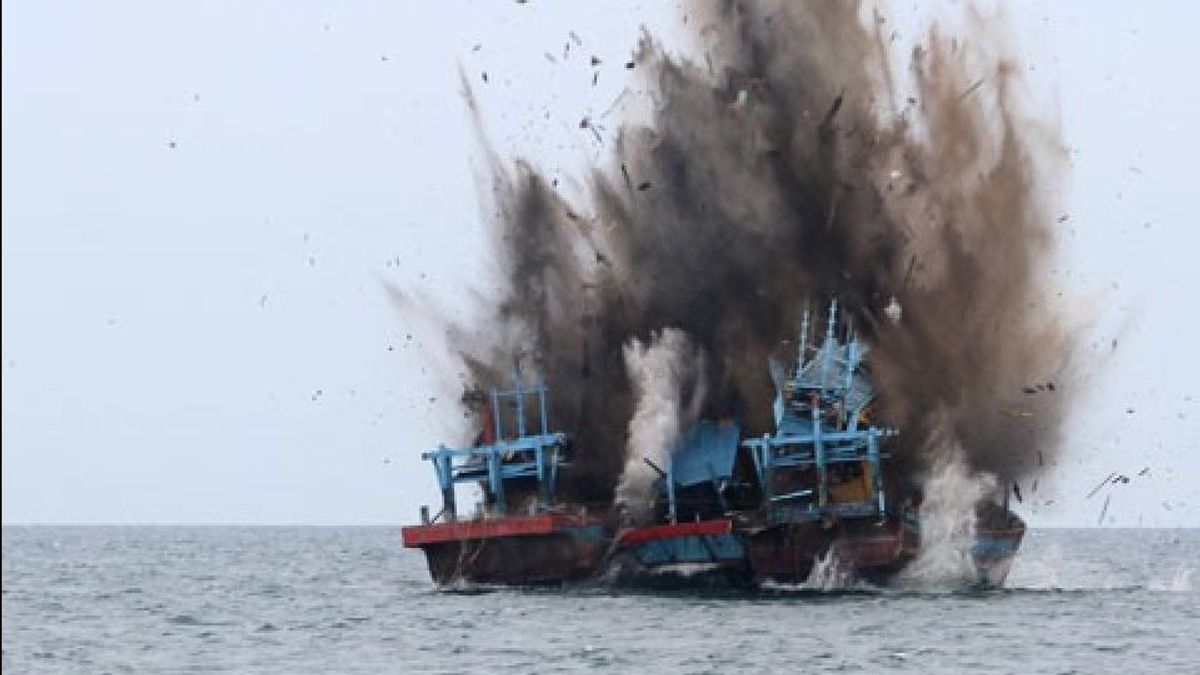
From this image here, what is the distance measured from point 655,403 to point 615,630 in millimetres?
12431

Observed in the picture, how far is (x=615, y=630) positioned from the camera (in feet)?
157

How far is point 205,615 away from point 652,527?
473 inches

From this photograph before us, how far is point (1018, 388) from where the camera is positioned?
2445 inches

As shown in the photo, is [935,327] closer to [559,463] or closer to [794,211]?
[794,211]

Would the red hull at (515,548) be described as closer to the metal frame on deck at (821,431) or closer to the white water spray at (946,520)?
the metal frame on deck at (821,431)

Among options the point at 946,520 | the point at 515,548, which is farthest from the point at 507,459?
the point at 946,520

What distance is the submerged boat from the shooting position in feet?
185

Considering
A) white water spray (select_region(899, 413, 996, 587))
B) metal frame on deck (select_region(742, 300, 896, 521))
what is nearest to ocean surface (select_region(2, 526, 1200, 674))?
white water spray (select_region(899, 413, 996, 587))

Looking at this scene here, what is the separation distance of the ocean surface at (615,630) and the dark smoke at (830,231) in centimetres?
555

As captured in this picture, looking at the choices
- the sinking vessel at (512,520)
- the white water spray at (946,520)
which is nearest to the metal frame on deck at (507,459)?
the sinking vessel at (512,520)

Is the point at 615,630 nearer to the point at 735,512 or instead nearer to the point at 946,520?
the point at 735,512

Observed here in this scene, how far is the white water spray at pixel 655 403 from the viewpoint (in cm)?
5897

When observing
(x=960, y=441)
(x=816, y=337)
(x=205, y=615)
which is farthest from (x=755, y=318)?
(x=205, y=615)

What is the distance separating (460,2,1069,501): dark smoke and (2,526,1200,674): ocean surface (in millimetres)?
5553
